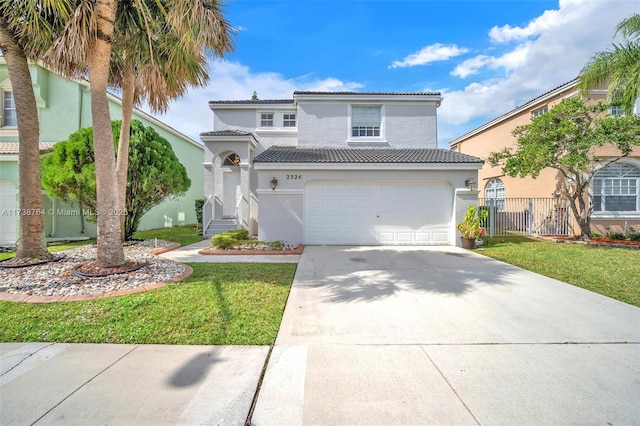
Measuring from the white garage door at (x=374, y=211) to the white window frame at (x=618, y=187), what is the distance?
9520 mm


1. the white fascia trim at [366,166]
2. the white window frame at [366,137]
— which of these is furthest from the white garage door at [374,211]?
the white window frame at [366,137]

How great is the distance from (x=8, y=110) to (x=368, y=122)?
731 inches

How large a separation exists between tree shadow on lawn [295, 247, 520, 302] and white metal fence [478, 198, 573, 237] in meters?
6.31

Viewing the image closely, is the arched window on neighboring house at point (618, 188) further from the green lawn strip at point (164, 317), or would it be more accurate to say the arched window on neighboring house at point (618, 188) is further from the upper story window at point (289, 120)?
the green lawn strip at point (164, 317)

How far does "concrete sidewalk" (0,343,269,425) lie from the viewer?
2.26 m

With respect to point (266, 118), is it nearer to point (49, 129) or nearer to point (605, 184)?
point (49, 129)

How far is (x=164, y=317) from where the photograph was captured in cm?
402

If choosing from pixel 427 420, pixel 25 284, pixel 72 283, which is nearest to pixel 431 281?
pixel 427 420

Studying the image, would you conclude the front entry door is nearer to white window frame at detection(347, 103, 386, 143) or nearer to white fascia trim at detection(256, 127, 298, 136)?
white fascia trim at detection(256, 127, 298, 136)

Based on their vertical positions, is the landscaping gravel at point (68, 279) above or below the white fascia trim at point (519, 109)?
below

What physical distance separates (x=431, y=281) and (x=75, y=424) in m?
6.06

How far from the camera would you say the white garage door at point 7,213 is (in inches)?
420

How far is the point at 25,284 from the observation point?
535cm

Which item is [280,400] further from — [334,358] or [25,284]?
[25,284]
